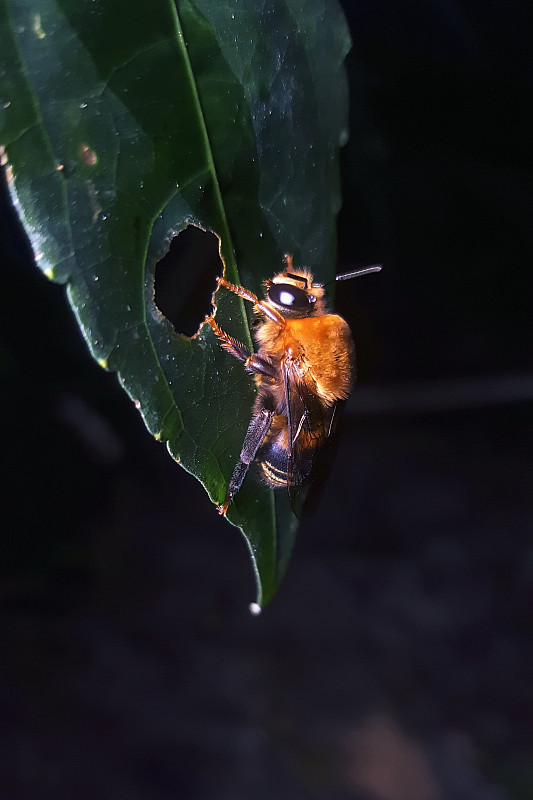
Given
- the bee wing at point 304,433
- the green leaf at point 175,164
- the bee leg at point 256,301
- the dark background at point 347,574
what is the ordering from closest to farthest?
1. the green leaf at point 175,164
2. the bee leg at point 256,301
3. the bee wing at point 304,433
4. the dark background at point 347,574

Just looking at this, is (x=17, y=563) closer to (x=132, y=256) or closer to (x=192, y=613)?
(x=192, y=613)

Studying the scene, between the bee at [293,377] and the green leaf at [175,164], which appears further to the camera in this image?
the bee at [293,377]

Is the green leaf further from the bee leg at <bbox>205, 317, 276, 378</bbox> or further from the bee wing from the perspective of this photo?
the bee wing

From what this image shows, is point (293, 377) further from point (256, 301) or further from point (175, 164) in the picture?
point (175, 164)

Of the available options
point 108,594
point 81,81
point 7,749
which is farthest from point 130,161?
point 7,749

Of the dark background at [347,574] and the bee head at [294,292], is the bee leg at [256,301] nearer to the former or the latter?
the bee head at [294,292]

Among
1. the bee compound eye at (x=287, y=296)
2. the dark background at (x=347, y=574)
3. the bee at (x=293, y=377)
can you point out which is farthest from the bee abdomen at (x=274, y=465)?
the dark background at (x=347, y=574)

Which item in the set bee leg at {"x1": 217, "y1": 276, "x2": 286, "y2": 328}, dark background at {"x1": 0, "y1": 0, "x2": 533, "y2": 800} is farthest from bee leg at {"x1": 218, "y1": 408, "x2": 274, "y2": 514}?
dark background at {"x1": 0, "y1": 0, "x2": 533, "y2": 800}
